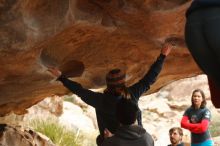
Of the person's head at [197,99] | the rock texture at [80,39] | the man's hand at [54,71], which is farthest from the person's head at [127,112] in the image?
the person's head at [197,99]

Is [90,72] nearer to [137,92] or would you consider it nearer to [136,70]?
[136,70]

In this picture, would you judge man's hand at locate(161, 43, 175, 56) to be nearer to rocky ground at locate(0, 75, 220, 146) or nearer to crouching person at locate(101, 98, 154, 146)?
crouching person at locate(101, 98, 154, 146)

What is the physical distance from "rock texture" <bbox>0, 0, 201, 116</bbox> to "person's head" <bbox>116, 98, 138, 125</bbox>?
0.90 m

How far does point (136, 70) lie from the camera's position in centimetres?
631

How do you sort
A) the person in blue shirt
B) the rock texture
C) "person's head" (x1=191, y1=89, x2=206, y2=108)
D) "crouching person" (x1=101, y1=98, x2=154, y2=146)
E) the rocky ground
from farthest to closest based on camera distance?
the rocky ground → "person's head" (x1=191, y1=89, x2=206, y2=108) → the rock texture → "crouching person" (x1=101, y1=98, x2=154, y2=146) → the person in blue shirt

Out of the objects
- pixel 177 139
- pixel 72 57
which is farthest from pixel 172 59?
pixel 72 57

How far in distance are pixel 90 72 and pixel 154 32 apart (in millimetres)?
1234

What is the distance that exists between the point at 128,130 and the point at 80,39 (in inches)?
53.5

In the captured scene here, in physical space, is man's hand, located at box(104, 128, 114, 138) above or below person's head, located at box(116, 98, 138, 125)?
below

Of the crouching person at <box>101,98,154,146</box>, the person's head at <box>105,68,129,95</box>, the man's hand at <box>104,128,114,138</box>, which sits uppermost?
the person's head at <box>105,68,129,95</box>

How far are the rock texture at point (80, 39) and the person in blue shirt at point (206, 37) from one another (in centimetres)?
211

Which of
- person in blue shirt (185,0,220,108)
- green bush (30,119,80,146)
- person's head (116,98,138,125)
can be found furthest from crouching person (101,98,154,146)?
green bush (30,119,80,146)

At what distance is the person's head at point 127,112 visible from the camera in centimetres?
399

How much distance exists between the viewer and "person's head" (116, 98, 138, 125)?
3988 mm
